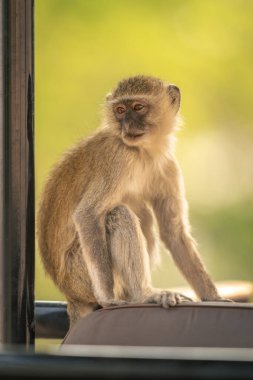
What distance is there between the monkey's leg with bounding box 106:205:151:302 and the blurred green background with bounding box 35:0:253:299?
6016 millimetres

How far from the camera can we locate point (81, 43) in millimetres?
12594

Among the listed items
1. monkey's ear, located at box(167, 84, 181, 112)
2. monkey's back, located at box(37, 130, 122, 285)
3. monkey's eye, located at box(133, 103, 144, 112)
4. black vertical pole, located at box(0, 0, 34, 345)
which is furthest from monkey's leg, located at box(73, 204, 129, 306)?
black vertical pole, located at box(0, 0, 34, 345)

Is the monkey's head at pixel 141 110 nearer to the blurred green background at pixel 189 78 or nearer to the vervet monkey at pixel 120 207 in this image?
the vervet monkey at pixel 120 207

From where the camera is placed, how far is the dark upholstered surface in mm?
2494

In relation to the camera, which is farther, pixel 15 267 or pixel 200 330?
pixel 15 267

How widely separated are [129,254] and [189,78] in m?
8.29

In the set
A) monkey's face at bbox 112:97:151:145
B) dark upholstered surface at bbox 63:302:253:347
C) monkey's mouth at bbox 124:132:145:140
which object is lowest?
dark upholstered surface at bbox 63:302:253:347

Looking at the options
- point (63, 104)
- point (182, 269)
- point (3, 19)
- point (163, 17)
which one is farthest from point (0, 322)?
point (163, 17)

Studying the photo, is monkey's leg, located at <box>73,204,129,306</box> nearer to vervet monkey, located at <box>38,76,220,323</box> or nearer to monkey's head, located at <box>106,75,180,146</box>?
vervet monkey, located at <box>38,76,220,323</box>

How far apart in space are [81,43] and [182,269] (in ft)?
26.7

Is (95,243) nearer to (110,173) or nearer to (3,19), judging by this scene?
(110,173)

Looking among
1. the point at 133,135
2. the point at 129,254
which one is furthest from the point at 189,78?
the point at 129,254

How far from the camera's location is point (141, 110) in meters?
5.08

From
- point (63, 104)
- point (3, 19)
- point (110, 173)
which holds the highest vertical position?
point (63, 104)
